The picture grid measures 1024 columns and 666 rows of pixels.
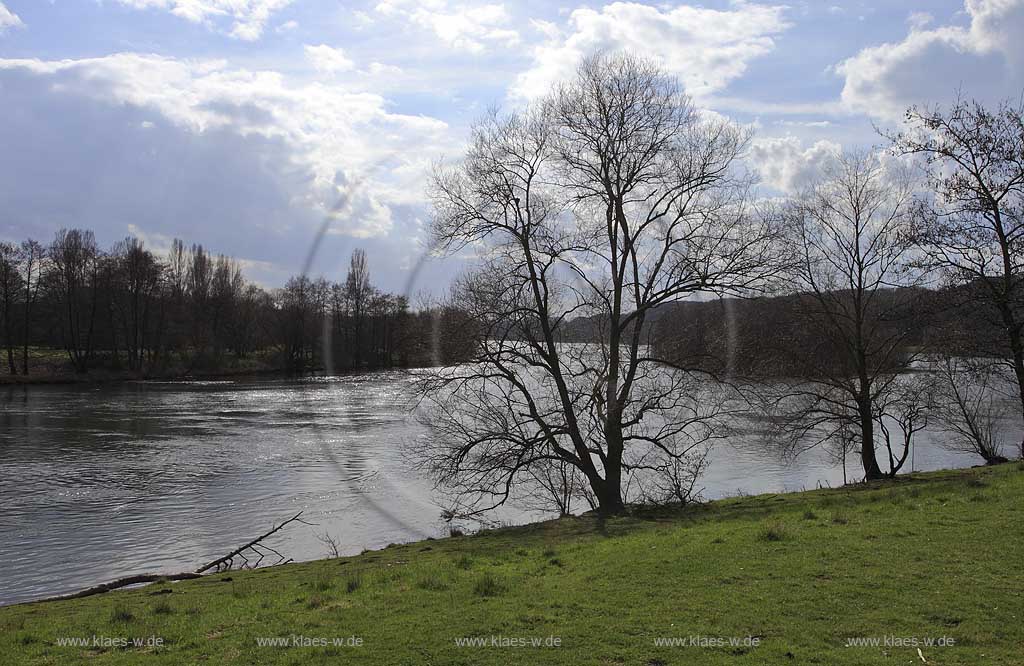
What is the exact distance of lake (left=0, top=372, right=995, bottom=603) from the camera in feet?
51.9

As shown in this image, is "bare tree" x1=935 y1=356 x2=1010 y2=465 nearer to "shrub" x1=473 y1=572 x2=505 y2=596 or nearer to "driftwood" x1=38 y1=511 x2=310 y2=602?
"shrub" x1=473 y1=572 x2=505 y2=596

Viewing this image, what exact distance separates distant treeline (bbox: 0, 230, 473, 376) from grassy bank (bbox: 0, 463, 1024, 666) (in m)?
50.3

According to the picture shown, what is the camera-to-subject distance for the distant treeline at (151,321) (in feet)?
217

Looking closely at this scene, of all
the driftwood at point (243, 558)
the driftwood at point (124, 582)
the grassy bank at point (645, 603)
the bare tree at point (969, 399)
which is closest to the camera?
the grassy bank at point (645, 603)

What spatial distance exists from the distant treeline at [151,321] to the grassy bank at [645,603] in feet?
165

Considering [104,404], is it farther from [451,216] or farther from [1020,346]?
[1020,346]

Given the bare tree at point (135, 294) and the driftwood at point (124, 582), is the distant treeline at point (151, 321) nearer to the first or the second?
the bare tree at point (135, 294)

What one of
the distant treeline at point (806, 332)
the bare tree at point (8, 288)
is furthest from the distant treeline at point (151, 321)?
the distant treeline at point (806, 332)

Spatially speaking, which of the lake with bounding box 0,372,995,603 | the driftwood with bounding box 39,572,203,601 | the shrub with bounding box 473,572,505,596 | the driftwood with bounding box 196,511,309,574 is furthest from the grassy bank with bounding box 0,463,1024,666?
the lake with bounding box 0,372,995,603

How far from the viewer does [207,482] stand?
23234 mm

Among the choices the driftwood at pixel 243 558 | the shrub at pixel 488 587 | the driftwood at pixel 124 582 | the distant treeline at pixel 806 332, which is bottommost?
the driftwood at pixel 243 558

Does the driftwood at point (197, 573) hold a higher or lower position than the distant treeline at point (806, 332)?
lower

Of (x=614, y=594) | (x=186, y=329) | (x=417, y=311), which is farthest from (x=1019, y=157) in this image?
(x=186, y=329)

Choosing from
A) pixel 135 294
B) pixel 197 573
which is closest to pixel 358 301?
pixel 135 294
